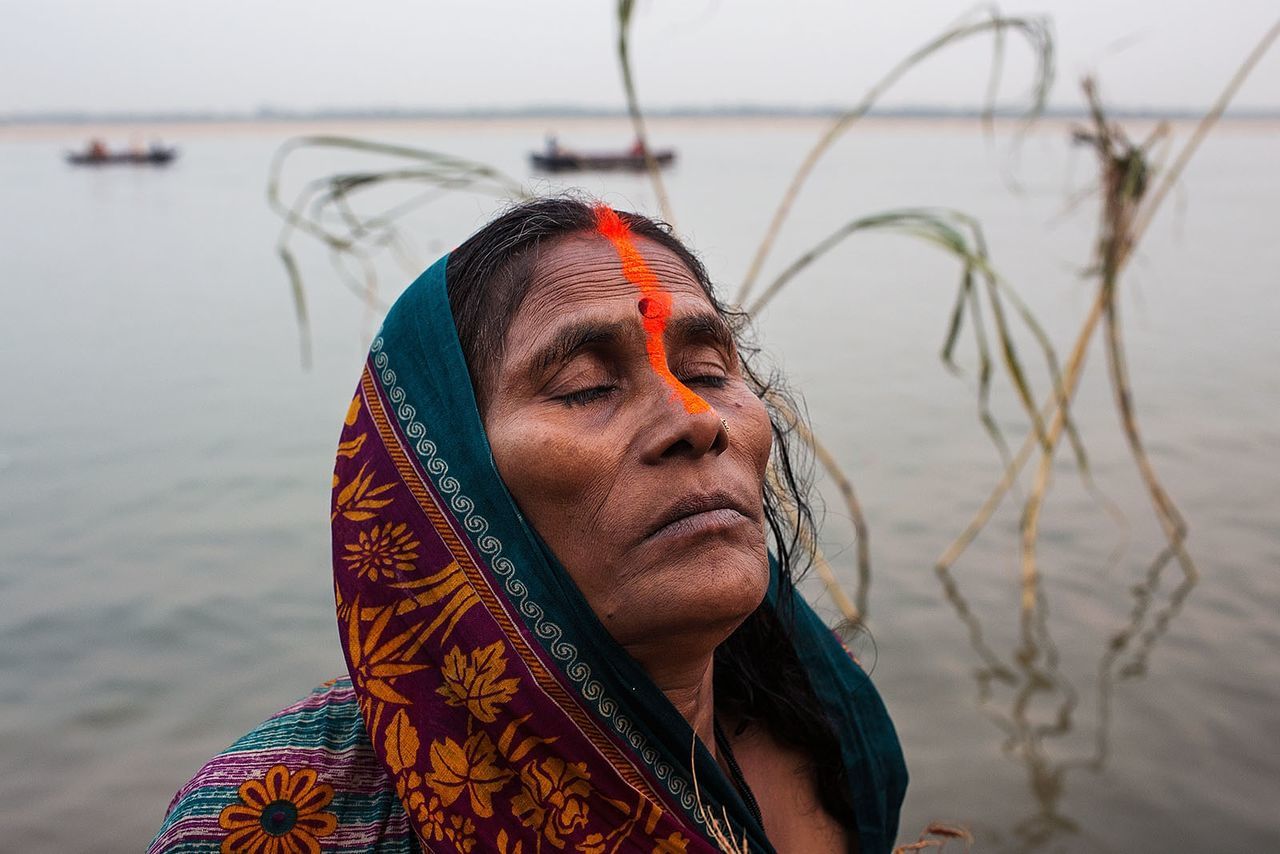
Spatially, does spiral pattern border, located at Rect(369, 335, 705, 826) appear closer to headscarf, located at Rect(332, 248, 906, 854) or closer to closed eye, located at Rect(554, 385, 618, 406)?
headscarf, located at Rect(332, 248, 906, 854)

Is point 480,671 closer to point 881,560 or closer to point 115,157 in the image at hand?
point 881,560

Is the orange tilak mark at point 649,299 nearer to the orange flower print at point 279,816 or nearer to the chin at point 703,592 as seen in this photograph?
the chin at point 703,592

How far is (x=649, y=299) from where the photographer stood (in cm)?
148

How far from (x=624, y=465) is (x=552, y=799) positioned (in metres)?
0.40

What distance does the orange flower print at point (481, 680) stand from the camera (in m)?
1.29

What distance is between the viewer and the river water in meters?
4.00

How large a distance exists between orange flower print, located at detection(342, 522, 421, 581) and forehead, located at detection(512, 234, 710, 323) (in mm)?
309

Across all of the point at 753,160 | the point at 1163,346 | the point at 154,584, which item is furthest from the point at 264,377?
the point at 753,160

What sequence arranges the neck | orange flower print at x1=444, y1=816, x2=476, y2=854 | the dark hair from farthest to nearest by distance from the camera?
the dark hair → the neck → orange flower print at x1=444, y1=816, x2=476, y2=854

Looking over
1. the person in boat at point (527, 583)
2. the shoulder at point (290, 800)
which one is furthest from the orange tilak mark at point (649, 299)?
the shoulder at point (290, 800)

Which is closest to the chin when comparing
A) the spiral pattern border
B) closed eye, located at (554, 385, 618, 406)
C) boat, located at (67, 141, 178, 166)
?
the spiral pattern border

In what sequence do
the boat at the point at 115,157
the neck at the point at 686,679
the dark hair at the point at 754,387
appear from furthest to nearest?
the boat at the point at 115,157 → the dark hair at the point at 754,387 → the neck at the point at 686,679

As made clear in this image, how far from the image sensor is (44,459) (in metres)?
7.23

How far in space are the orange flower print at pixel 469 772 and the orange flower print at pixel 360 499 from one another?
0.96ft
